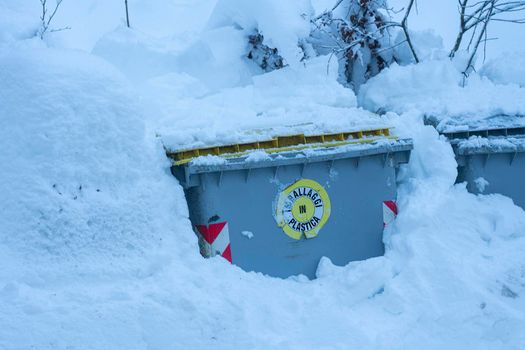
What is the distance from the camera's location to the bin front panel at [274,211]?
454cm

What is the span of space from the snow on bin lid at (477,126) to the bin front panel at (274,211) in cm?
79

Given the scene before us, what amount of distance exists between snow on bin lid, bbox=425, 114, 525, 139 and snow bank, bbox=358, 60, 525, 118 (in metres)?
0.25

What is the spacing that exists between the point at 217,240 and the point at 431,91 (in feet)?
10.5

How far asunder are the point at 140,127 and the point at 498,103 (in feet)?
11.6

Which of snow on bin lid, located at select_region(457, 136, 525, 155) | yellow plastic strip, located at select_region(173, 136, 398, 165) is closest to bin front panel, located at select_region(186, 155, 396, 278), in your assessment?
yellow plastic strip, located at select_region(173, 136, 398, 165)

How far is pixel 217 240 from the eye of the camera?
452 centimetres

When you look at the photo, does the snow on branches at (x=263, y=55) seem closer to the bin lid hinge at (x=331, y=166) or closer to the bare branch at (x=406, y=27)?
the bare branch at (x=406, y=27)

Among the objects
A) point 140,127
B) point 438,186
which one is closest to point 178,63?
point 140,127

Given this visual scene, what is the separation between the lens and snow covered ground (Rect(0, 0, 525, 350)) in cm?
366

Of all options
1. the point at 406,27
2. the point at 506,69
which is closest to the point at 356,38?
the point at 406,27

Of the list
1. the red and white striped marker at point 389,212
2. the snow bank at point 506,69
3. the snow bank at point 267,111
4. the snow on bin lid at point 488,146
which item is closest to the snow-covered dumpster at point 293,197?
the red and white striped marker at point 389,212

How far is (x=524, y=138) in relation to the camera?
532 cm

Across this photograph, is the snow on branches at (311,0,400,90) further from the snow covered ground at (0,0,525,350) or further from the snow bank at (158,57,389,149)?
the snow covered ground at (0,0,525,350)

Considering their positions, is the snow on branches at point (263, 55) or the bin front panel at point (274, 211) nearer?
the bin front panel at point (274, 211)
